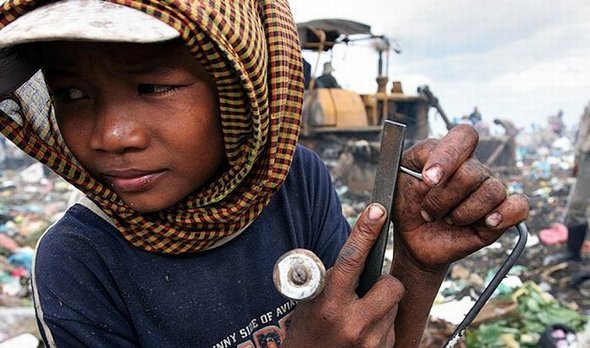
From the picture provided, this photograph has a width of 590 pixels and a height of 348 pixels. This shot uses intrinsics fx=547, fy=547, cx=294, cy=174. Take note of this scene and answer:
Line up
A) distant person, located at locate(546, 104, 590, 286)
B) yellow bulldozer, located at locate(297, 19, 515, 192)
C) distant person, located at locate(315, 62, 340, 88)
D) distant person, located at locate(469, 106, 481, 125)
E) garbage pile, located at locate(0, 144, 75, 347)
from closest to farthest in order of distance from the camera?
garbage pile, located at locate(0, 144, 75, 347) → distant person, located at locate(546, 104, 590, 286) → yellow bulldozer, located at locate(297, 19, 515, 192) → distant person, located at locate(315, 62, 340, 88) → distant person, located at locate(469, 106, 481, 125)

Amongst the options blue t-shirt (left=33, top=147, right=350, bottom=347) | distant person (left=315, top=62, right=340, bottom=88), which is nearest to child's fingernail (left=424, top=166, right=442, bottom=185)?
blue t-shirt (left=33, top=147, right=350, bottom=347)

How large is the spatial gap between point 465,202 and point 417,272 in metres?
0.23

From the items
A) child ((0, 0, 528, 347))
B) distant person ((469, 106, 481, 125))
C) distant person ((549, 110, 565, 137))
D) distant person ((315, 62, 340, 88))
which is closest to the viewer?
child ((0, 0, 528, 347))

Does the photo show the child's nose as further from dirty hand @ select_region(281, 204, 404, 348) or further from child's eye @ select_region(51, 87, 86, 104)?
dirty hand @ select_region(281, 204, 404, 348)

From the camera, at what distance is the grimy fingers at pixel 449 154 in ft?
3.36

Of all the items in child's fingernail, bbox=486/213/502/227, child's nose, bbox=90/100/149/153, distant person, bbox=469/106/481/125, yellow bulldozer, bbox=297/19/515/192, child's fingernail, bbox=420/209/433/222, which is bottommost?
distant person, bbox=469/106/481/125

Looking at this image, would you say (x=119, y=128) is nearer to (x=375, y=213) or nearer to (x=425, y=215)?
(x=375, y=213)

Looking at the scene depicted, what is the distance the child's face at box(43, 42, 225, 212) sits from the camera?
95cm

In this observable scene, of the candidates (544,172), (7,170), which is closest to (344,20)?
(544,172)

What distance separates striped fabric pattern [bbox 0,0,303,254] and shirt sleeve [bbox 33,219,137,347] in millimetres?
96

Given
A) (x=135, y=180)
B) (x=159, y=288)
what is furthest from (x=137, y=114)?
(x=159, y=288)

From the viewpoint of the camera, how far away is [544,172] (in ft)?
42.5

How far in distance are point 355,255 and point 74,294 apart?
0.58 meters

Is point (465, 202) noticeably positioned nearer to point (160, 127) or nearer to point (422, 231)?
point (422, 231)
